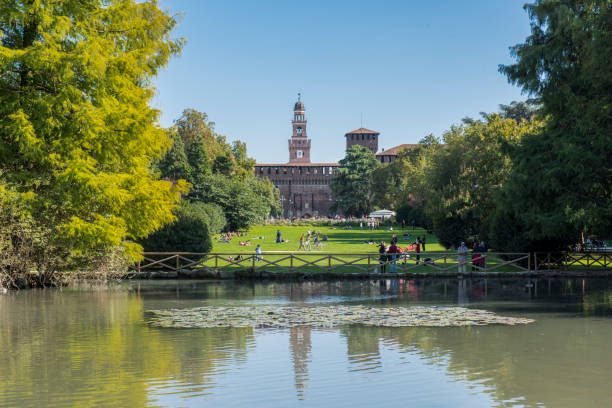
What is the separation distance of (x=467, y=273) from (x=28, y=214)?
50.2ft

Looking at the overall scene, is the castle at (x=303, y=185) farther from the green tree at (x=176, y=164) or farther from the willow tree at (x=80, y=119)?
the willow tree at (x=80, y=119)

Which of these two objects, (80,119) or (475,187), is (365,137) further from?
(80,119)

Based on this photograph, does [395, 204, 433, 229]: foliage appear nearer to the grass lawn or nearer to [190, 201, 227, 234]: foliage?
the grass lawn

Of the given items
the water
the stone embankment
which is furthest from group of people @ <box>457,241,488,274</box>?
the water

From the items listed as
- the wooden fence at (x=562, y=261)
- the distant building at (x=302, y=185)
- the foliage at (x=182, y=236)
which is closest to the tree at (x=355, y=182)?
the distant building at (x=302, y=185)

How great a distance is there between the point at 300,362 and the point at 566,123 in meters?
16.9

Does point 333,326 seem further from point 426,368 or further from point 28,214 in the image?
point 28,214

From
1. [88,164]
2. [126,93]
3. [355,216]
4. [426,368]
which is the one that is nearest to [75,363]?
[426,368]

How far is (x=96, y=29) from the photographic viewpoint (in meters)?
18.9

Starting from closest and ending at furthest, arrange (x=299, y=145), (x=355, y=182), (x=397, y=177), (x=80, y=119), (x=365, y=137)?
(x=80, y=119), (x=397, y=177), (x=355, y=182), (x=365, y=137), (x=299, y=145)

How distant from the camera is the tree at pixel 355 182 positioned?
98000 millimetres

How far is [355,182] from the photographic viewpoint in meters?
98.4

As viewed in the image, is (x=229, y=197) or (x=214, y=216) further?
(x=229, y=197)

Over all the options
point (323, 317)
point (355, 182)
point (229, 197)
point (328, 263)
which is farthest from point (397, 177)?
point (323, 317)
